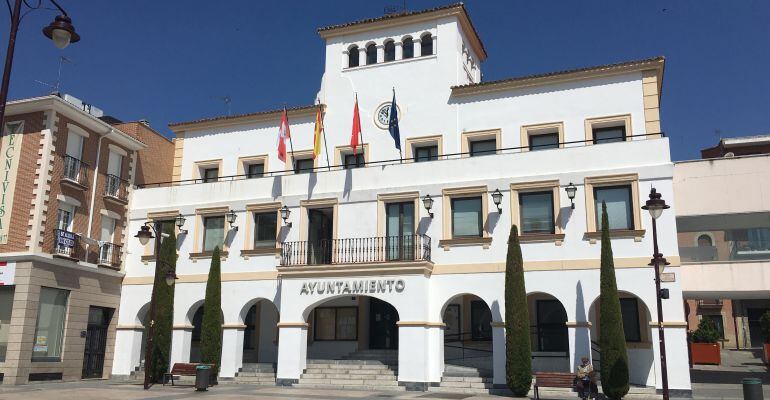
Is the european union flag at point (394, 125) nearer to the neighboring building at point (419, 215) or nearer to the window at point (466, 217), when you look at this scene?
the neighboring building at point (419, 215)

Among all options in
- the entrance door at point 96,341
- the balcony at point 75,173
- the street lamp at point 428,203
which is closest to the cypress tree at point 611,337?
the street lamp at point 428,203

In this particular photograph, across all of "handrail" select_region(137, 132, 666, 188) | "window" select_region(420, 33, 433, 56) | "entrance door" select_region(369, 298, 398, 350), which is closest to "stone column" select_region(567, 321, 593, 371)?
"handrail" select_region(137, 132, 666, 188)

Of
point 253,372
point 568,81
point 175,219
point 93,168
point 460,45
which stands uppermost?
point 460,45

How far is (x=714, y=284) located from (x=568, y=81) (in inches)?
355

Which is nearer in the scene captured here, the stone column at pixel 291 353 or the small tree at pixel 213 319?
the stone column at pixel 291 353

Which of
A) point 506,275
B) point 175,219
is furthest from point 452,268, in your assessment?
point 175,219

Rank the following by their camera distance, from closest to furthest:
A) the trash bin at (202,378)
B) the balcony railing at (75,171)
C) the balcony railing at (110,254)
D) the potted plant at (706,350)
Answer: the trash bin at (202,378)
the balcony railing at (75,171)
the balcony railing at (110,254)
the potted plant at (706,350)

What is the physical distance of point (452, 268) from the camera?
23.4 meters

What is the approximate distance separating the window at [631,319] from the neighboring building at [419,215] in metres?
0.05

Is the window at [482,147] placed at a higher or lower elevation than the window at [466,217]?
higher

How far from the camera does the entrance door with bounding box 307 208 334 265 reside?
25.7m

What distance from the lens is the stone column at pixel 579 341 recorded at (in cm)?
2083

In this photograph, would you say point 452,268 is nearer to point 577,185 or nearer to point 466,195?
point 466,195

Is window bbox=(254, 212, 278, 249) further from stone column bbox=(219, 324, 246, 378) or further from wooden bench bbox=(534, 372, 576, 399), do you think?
wooden bench bbox=(534, 372, 576, 399)
